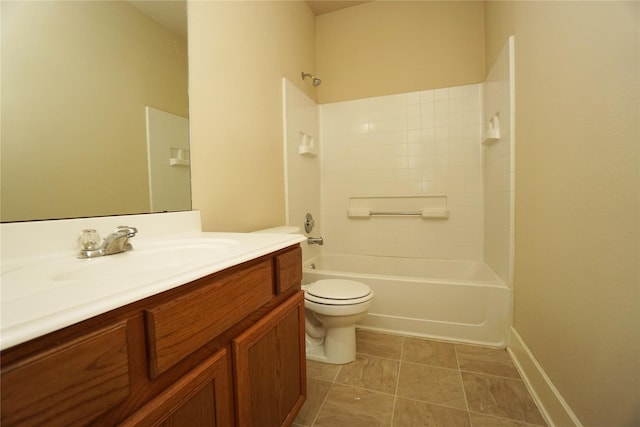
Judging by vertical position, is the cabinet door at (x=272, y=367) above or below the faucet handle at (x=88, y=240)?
below

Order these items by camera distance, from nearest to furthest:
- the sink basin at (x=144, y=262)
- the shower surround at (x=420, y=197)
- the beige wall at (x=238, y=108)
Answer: the sink basin at (x=144, y=262) < the beige wall at (x=238, y=108) < the shower surround at (x=420, y=197)

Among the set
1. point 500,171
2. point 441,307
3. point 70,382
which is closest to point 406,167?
point 500,171

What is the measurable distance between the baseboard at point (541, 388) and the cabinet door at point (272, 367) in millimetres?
991

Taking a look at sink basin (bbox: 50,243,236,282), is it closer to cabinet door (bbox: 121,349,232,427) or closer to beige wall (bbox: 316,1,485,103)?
cabinet door (bbox: 121,349,232,427)

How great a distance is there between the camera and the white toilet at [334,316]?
150 cm

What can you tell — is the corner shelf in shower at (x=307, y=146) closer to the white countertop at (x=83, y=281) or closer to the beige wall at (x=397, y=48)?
the beige wall at (x=397, y=48)

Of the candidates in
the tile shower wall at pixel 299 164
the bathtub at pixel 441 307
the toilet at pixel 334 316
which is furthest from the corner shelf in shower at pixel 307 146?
the bathtub at pixel 441 307

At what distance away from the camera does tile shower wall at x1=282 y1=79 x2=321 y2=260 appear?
6.94ft

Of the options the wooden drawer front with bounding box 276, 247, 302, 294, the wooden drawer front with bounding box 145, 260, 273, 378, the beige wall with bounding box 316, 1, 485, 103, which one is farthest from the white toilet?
the beige wall with bounding box 316, 1, 485, 103

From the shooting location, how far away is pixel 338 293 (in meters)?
1.55

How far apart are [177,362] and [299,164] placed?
1.90 metres

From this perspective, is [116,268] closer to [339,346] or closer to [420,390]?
[339,346]

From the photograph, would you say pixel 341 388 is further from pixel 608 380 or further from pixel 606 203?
pixel 606 203

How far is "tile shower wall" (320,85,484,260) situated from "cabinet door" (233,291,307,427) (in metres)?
1.64
